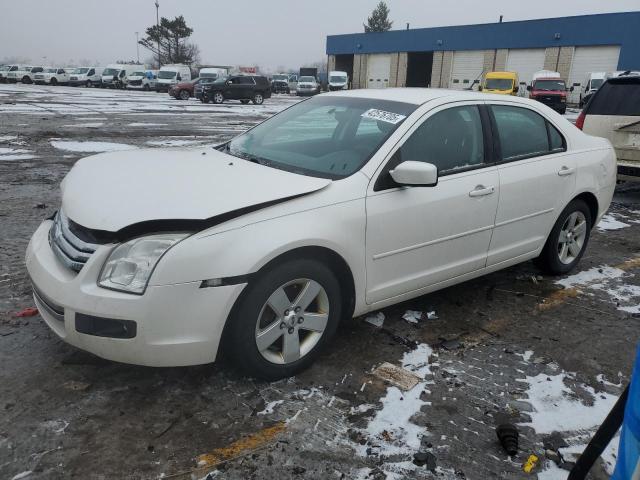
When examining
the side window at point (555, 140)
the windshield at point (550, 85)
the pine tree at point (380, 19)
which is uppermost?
the pine tree at point (380, 19)

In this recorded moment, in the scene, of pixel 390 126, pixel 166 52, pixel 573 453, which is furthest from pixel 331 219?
pixel 166 52

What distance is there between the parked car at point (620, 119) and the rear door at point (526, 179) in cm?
388

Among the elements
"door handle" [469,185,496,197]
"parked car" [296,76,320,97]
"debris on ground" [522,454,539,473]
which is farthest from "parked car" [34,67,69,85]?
"debris on ground" [522,454,539,473]

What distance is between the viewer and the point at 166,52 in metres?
71.7

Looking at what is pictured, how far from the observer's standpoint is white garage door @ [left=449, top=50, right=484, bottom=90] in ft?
148

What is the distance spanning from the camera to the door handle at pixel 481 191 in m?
3.60

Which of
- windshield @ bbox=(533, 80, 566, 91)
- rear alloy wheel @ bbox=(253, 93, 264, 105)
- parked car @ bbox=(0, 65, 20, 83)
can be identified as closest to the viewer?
windshield @ bbox=(533, 80, 566, 91)

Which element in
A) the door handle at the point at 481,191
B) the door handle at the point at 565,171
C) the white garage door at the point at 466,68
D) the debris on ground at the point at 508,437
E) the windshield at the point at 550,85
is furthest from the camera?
the white garage door at the point at 466,68

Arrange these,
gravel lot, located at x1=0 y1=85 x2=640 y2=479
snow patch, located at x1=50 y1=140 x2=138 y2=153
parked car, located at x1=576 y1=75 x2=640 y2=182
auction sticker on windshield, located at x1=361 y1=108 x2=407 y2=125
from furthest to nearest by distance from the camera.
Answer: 1. snow patch, located at x1=50 y1=140 x2=138 y2=153
2. parked car, located at x1=576 y1=75 x2=640 y2=182
3. auction sticker on windshield, located at x1=361 y1=108 x2=407 y2=125
4. gravel lot, located at x1=0 y1=85 x2=640 y2=479

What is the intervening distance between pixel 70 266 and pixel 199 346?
780 mm

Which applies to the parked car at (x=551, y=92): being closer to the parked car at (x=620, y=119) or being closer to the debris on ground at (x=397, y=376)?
the parked car at (x=620, y=119)

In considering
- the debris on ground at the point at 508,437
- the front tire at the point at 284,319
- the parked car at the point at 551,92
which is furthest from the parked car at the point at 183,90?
the debris on ground at the point at 508,437

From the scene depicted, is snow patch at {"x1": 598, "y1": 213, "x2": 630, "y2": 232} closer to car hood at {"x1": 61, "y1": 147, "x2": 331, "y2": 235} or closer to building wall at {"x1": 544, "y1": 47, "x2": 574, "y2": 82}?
car hood at {"x1": 61, "y1": 147, "x2": 331, "y2": 235}

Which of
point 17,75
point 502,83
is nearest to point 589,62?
point 502,83
